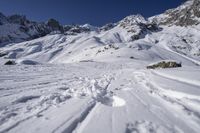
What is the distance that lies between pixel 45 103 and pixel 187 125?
2759mm

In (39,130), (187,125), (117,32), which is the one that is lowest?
(187,125)

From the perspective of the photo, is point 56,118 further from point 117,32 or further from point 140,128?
point 117,32

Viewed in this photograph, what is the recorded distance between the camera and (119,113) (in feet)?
12.8

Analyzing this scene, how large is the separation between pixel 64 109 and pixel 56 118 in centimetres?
61

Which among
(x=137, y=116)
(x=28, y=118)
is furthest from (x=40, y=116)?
(x=137, y=116)

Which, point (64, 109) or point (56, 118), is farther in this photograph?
point (64, 109)

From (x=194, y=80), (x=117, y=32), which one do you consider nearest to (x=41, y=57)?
(x=117, y=32)

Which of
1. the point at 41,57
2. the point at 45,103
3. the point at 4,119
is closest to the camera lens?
the point at 4,119

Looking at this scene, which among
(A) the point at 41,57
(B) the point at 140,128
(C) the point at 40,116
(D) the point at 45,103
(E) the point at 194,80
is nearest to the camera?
(B) the point at 140,128

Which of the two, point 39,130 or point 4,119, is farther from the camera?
point 4,119

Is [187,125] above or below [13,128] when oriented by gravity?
below

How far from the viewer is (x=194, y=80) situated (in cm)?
694

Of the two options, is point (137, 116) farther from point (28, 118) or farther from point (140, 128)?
point (28, 118)

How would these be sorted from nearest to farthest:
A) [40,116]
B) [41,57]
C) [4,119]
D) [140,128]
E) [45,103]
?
[140,128] → [4,119] → [40,116] → [45,103] → [41,57]
